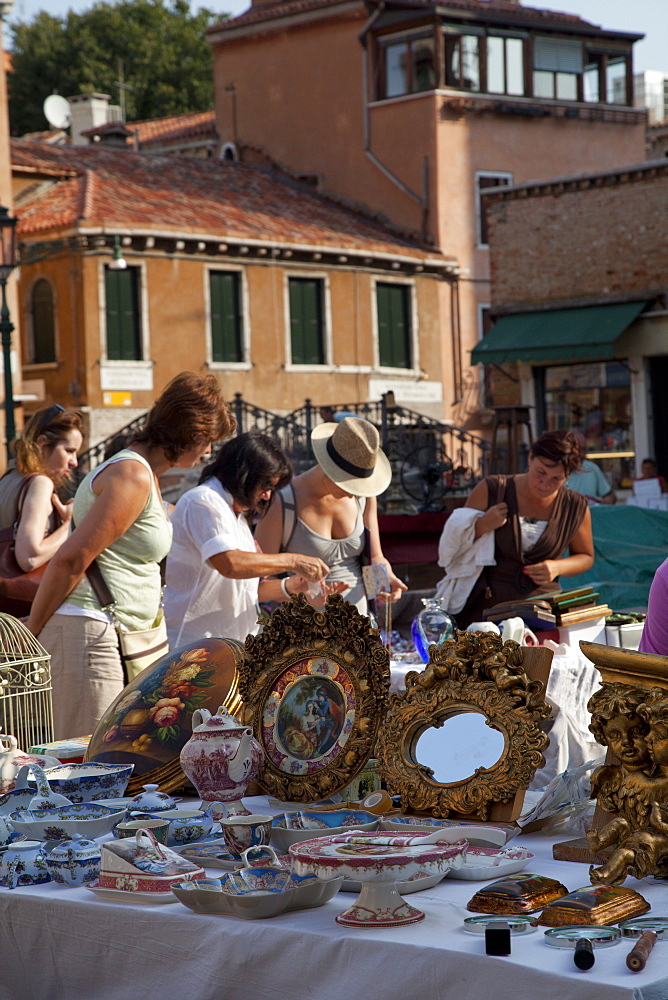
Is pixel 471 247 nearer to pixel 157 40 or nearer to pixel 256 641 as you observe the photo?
pixel 157 40

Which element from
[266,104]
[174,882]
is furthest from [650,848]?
[266,104]

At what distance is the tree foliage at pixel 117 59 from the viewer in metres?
35.9

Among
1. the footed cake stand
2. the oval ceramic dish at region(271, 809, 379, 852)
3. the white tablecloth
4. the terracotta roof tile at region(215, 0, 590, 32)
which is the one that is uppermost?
A: the terracotta roof tile at region(215, 0, 590, 32)

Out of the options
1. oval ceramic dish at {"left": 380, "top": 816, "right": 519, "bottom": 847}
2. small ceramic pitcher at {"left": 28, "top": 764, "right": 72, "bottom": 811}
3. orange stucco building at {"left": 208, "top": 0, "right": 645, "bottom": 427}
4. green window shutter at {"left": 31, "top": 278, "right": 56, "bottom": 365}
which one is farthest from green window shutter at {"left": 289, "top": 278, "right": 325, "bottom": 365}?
oval ceramic dish at {"left": 380, "top": 816, "right": 519, "bottom": 847}

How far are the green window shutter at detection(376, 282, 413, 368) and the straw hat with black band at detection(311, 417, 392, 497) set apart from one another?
20807mm

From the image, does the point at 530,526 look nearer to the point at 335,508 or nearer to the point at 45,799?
the point at 335,508

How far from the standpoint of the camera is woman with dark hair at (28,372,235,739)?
11.1 feet

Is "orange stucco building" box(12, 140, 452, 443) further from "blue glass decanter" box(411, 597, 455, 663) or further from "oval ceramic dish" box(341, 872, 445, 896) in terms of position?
"oval ceramic dish" box(341, 872, 445, 896)

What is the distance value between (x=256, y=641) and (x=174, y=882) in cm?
73

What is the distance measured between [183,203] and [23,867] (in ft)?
71.4

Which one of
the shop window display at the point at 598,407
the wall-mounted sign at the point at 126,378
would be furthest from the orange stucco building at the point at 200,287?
the shop window display at the point at 598,407

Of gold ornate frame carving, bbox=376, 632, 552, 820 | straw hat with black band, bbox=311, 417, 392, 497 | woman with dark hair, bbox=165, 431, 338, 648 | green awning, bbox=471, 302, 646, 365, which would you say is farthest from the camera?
green awning, bbox=471, 302, 646, 365

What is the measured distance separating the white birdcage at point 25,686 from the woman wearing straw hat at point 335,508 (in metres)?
1.28

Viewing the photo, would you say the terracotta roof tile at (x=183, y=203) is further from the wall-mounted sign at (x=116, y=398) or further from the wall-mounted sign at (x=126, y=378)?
the wall-mounted sign at (x=116, y=398)
